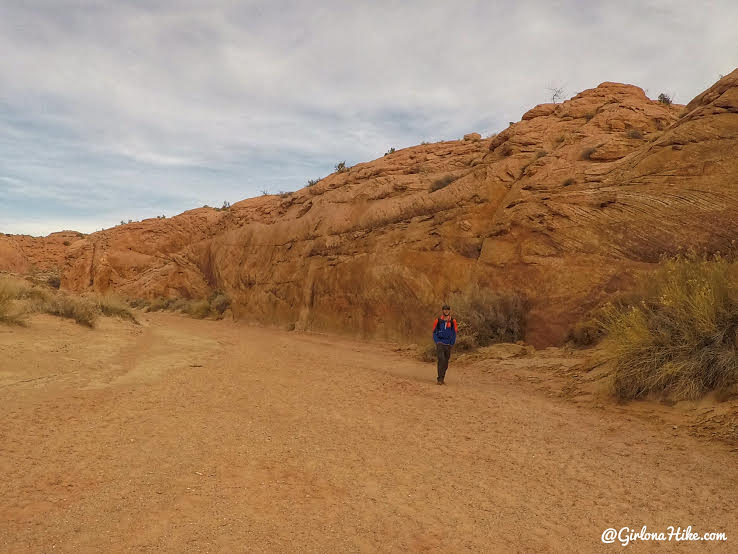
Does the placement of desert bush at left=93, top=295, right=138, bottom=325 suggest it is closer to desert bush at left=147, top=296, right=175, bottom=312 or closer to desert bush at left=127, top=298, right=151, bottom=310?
desert bush at left=147, top=296, right=175, bottom=312

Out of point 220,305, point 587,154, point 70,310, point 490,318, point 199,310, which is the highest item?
point 587,154

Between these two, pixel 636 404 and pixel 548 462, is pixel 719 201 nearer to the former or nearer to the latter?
pixel 636 404

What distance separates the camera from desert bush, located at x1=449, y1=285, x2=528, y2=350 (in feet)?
37.3

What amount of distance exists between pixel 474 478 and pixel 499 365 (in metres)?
6.09

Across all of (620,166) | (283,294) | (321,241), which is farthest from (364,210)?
(620,166)

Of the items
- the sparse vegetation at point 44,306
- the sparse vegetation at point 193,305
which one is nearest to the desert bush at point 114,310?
the sparse vegetation at point 44,306

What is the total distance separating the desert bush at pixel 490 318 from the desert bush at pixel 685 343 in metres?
4.48

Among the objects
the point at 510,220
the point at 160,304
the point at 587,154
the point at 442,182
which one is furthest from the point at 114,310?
the point at 587,154

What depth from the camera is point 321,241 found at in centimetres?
2031

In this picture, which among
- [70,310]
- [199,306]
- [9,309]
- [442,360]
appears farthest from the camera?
[199,306]

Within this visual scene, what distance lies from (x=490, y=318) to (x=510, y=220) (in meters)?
2.97

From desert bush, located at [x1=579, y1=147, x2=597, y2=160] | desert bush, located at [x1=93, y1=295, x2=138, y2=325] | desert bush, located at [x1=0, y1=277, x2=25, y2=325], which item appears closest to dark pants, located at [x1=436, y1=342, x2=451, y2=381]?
desert bush, located at [x1=579, y1=147, x2=597, y2=160]

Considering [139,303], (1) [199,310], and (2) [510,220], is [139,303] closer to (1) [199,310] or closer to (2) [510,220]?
(1) [199,310]

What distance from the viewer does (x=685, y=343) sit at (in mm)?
5992
